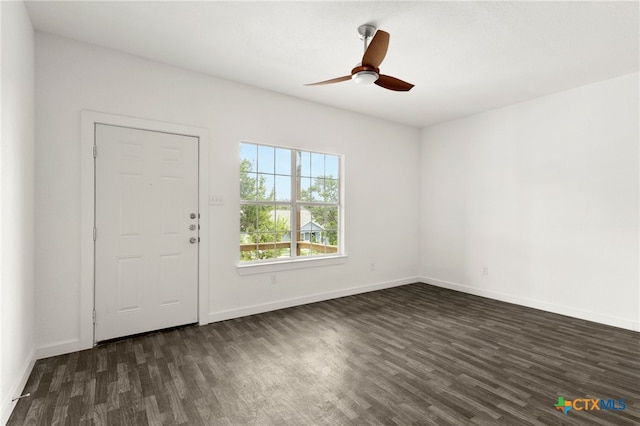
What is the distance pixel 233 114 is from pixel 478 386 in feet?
12.1

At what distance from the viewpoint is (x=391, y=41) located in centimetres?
301

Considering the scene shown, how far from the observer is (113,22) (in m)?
2.74

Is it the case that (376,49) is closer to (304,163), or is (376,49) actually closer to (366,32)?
(366,32)

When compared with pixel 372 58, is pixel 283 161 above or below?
below

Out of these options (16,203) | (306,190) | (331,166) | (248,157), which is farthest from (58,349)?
(331,166)

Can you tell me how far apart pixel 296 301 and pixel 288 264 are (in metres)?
0.53

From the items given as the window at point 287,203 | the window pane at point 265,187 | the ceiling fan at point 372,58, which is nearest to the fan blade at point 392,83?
the ceiling fan at point 372,58

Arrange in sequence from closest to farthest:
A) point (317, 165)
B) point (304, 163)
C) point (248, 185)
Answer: point (248, 185) < point (304, 163) < point (317, 165)

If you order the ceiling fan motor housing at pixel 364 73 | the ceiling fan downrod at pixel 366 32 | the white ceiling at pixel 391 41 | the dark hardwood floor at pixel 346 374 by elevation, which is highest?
the white ceiling at pixel 391 41

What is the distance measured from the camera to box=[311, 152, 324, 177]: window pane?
4773mm

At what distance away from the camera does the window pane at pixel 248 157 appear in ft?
13.5

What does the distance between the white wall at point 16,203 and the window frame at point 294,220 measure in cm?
194

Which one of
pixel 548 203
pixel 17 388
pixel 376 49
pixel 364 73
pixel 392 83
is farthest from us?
pixel 548 203

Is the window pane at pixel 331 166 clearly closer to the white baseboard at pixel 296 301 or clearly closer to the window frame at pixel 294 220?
the window frame at pixel 294 220
